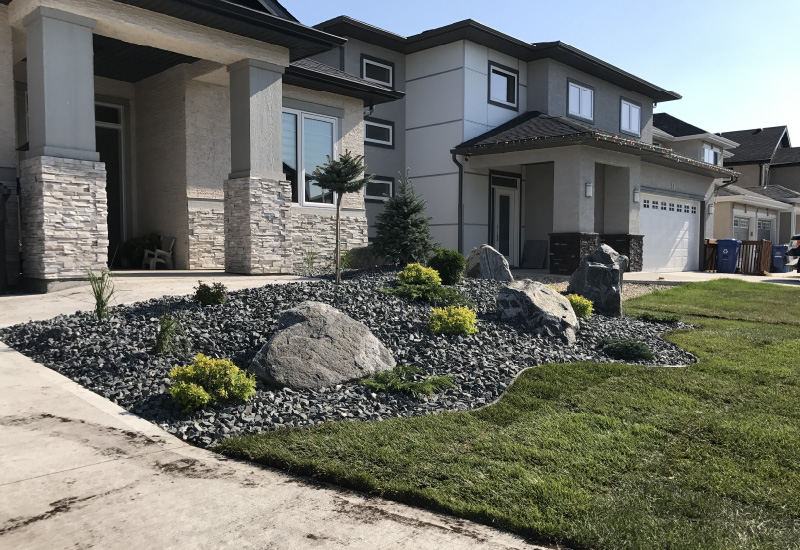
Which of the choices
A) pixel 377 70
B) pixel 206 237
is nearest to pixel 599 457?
pixel 206 237

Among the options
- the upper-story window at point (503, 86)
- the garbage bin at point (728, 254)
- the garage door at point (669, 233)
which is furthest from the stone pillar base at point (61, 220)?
the garbage bin at point (728, 254)

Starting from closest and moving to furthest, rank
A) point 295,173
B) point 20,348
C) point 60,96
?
point 20,348 → point 60,96 → point 295,173

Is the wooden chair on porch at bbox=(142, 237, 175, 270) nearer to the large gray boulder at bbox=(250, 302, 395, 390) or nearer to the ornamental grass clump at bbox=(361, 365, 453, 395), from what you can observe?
the large gray boulder at bbox=(250, 302, 395, 390)

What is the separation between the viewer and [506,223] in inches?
782

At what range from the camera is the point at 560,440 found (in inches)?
159

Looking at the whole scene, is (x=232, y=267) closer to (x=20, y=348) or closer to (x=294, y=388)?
(x=20, y=348)

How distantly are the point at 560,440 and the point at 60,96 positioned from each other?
859 centimetres

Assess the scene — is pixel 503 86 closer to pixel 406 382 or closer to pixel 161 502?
pixel 406 382

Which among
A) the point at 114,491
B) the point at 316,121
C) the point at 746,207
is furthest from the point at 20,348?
the point at 746,207

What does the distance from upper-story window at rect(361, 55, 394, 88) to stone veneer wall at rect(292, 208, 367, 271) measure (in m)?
5.11

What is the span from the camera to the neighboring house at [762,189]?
92.2 feet

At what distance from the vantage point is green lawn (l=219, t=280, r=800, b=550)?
297 centimetres

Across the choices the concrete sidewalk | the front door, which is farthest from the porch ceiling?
the front door

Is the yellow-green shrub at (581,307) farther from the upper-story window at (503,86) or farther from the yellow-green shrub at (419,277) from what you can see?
the upper-story window at (503,86)
